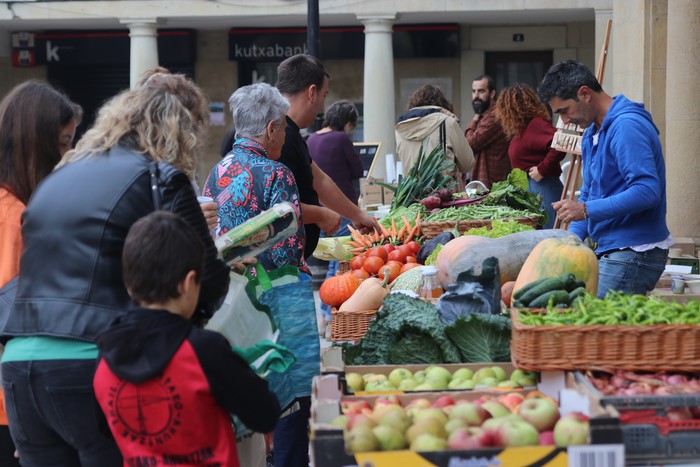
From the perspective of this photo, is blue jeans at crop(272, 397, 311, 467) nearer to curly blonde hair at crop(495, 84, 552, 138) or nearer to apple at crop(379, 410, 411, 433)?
apple at crop(379, 410, 411, 433)

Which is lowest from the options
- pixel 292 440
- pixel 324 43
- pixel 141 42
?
pixel 292 440

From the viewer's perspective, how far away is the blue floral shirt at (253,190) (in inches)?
191

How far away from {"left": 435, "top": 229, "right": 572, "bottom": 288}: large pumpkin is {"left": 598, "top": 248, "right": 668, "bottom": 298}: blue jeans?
11.4 inches

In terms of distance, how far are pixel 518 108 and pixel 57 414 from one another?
7272 millimetres

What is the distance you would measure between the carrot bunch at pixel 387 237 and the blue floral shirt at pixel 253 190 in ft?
7.38

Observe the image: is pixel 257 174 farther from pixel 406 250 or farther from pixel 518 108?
pixel 518 108

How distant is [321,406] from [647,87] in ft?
25.4

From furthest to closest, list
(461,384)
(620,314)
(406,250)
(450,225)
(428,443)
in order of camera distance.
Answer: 1. (450,225)
2. (406,250)
3. (461,384)
4. (620,314)
5. (428,443)

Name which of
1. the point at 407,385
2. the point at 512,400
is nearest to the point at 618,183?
the point at 407,385

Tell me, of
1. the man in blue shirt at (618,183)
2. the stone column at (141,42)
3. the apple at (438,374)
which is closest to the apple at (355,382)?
the apple at (438,374)

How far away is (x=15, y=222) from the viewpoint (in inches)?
153

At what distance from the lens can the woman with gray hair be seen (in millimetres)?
4867

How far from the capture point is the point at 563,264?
463cm

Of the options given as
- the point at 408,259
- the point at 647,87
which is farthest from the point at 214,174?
the point at 647,87
